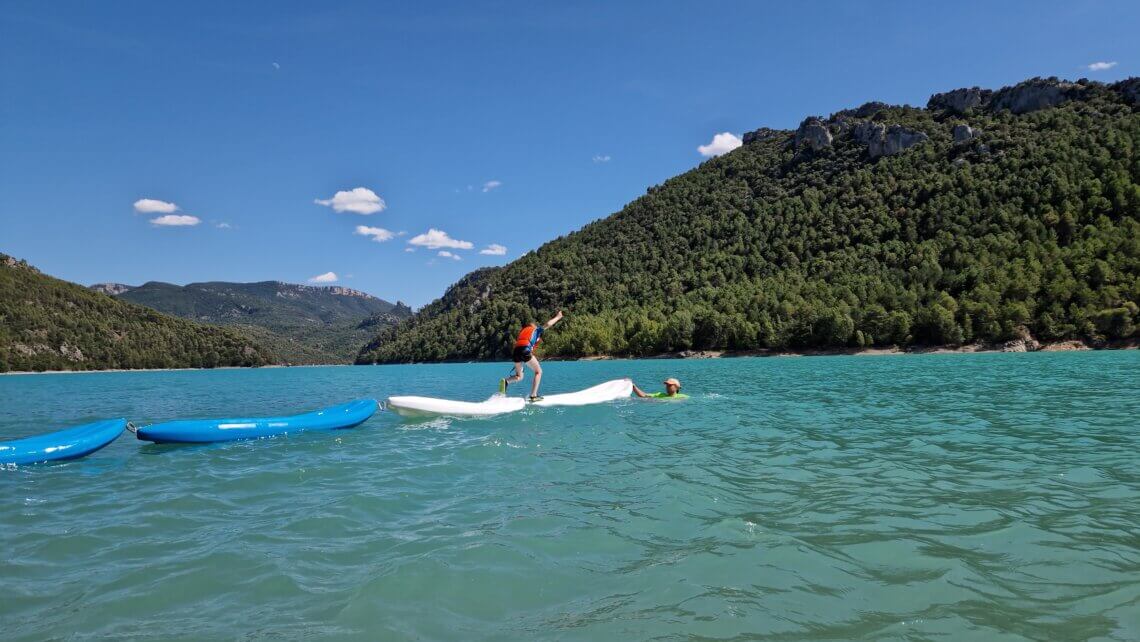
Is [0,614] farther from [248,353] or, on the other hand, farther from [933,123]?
[248,353]

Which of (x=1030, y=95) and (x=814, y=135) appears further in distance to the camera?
(x=814, y=135)

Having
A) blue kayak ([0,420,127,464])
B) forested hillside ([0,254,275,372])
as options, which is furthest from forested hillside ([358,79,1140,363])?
blue kayak ([0,420,127,464])

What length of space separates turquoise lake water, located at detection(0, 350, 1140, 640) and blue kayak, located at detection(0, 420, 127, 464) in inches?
15.4

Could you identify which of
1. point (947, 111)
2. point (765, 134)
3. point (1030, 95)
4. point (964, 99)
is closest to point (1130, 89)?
point (1030, 95)

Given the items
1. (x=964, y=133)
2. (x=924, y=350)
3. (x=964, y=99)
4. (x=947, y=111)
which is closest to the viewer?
(x=924, y=350)

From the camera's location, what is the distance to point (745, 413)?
65.4ft

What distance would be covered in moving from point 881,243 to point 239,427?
14201cm

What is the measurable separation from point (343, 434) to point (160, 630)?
43.6 ft

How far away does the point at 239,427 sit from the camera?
16.6m

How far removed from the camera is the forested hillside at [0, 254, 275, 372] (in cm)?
14962

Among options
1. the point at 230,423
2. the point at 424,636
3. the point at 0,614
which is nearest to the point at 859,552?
the point at 424,636

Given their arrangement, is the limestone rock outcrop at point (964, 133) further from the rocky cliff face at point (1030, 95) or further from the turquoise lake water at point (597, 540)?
the turquoise lake water at point (597, 540)

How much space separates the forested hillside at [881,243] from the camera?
9375 cm

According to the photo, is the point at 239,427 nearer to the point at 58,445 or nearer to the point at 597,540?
the point at 58,445
